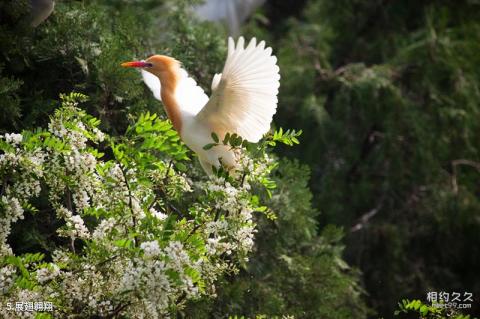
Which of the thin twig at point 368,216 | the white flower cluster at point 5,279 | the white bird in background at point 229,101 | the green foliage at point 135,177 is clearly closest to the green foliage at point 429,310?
the green foliage at point 135,177

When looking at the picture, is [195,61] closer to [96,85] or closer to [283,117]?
[96,85]

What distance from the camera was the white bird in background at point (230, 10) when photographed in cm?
726

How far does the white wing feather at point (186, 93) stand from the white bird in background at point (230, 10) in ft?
12.4

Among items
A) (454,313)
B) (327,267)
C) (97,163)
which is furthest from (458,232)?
(97,163)

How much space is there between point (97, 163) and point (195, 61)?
79.5 inches

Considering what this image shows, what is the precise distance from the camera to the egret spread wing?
8.77ft

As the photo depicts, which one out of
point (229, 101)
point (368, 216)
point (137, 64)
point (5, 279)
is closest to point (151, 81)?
point (137, 64)

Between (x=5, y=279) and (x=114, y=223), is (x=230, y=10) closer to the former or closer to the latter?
(x=114, y=223)

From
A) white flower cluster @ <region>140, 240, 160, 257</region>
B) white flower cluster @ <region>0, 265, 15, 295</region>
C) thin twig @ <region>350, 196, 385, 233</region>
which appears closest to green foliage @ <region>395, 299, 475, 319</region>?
white flower cluster @ <region>140, 240, 160, 257</region>

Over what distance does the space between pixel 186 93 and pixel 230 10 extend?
4.28m

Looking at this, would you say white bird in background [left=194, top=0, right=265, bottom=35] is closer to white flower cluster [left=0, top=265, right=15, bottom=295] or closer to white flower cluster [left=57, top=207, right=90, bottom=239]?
white flower cluster [left=57, top=207, right=90, bottom=239]

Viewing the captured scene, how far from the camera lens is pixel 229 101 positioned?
2.80m

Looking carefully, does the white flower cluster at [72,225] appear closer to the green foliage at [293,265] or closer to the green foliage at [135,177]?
the green foliage at [135,177]

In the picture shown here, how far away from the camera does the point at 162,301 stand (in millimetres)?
2115
